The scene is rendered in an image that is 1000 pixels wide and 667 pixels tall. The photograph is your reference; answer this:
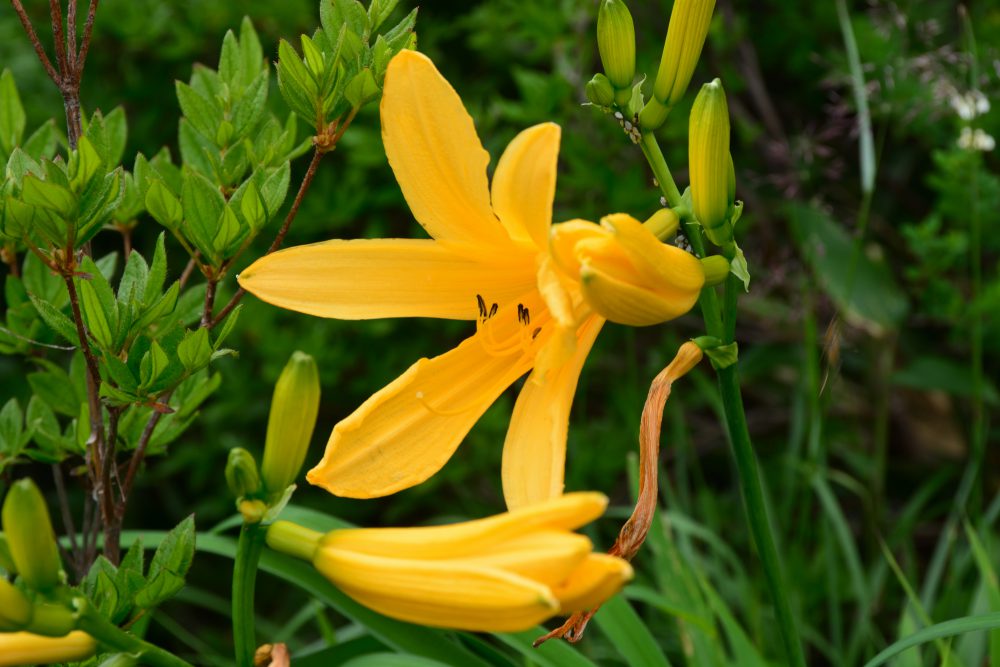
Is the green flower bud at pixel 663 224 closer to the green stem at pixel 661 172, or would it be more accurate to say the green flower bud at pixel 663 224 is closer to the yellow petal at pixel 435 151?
the green stem at pixel 661 172

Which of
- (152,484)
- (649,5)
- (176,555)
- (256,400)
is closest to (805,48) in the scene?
(649,5)

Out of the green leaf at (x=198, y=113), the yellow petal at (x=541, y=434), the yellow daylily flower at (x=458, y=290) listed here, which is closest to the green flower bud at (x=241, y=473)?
the yellow daylily flower at (x=458, y=290)

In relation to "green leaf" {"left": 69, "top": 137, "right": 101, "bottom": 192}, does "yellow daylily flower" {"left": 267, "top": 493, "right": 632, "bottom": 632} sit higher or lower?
lower

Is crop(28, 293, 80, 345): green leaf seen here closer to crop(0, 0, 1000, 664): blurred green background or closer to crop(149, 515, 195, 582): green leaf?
crop(149, 515, 195, 582): green leaf

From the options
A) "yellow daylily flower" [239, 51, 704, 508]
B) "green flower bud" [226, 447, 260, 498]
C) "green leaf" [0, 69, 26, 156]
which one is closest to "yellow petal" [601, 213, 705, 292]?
"yellow daylily flower" [239, 51, 704, 508]

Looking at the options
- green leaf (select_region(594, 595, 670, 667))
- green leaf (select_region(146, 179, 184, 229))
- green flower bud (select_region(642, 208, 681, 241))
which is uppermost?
green leaf (select_region(146, 179, 184, 229))

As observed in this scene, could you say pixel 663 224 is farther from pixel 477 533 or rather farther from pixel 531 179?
pixel 477 533

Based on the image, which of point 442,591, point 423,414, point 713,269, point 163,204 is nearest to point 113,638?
point 442,591
